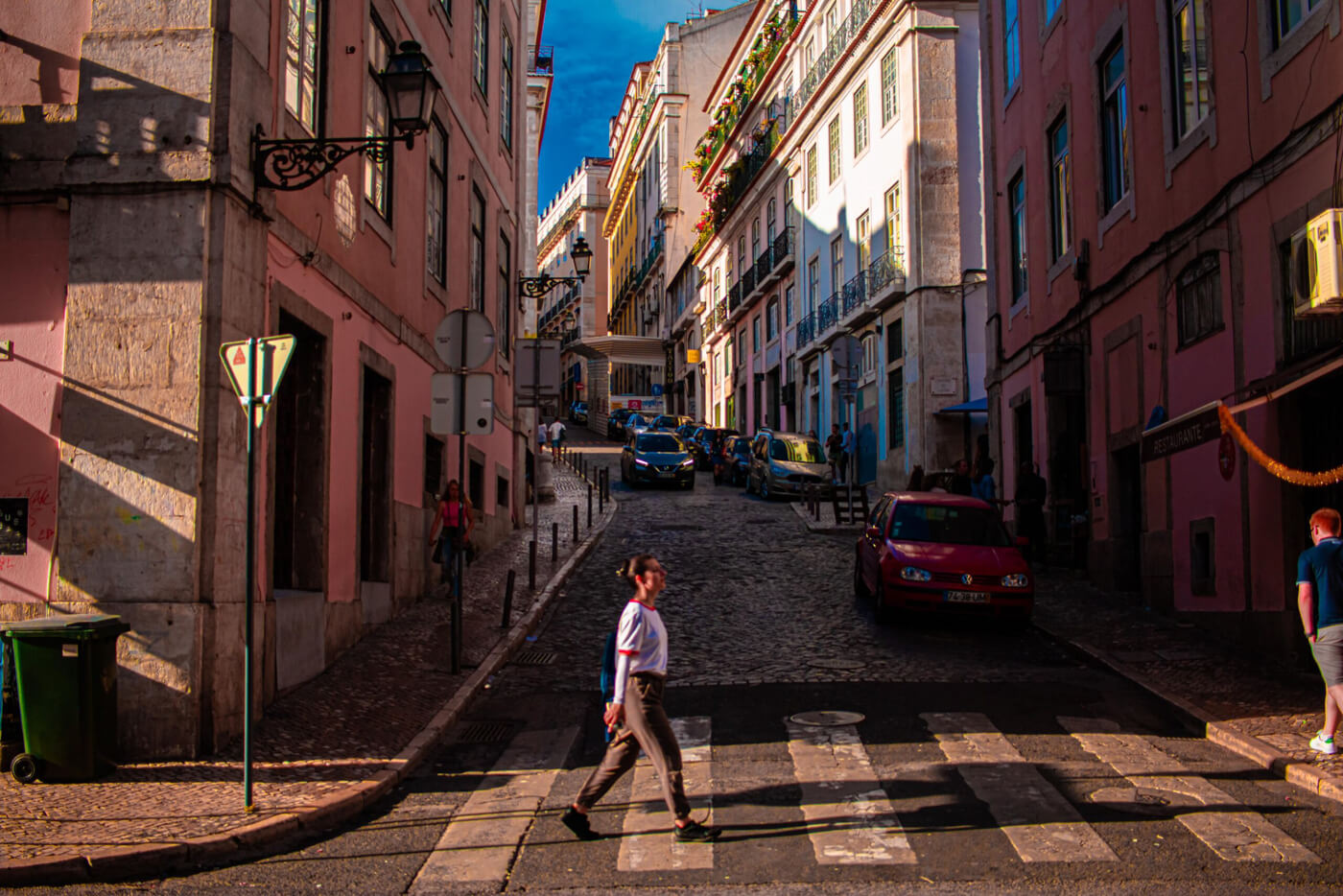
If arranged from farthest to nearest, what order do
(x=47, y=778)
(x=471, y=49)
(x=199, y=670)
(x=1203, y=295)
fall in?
(x=471, y=49) < (x=1203, y=295) < (x=199, y=670) < (x=47, y=778)

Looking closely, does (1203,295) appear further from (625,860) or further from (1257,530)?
(625,860)

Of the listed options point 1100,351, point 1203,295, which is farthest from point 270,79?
point 1100,351

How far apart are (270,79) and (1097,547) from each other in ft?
39.4

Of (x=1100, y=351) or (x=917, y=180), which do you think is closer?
(x=1100, y=351)

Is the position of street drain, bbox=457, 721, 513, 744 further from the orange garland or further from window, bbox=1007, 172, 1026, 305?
window, bbox=1007, 172, 1026, 305

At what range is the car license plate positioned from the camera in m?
13.5

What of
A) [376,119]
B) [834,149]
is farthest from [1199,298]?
[834,149]

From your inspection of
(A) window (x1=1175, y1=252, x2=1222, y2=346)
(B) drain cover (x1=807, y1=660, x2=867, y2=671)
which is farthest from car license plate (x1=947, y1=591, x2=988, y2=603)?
(A) window (x1=1175, y1=252, x2=1222, y2=346)

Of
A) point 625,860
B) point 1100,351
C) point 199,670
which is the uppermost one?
point 1100,351

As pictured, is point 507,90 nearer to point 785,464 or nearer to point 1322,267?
point 785,464

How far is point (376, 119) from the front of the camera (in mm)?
13914

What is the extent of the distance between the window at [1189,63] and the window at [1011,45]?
7.30m

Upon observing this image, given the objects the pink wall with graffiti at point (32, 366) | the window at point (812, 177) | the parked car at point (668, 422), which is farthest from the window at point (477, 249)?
the parked car at point (668, 422)

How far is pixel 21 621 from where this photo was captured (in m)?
7.76
